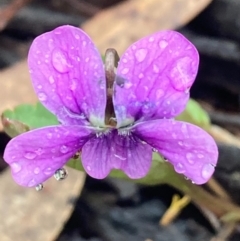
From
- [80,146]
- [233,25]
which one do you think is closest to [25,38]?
[233,25]

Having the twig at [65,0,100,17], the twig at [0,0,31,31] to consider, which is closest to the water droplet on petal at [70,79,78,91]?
the twig at [0,0,31,31]

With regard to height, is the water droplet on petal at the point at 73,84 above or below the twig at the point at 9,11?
above

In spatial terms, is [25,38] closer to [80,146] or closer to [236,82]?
[236,82]

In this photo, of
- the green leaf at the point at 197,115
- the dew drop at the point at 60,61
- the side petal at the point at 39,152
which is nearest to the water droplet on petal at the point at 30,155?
the side petal at the point at 39,152

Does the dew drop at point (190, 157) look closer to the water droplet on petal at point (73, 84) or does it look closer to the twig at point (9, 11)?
the water droplet on petal at point (73, 84)

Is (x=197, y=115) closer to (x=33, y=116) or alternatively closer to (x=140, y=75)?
(x=33, y=116)

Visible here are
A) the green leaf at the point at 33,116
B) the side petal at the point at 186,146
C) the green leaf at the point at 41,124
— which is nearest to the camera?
the side petal at the point at 186,146

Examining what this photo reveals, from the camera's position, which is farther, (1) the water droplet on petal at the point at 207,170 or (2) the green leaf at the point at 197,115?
(2) the green leaf at the point at 197,115
